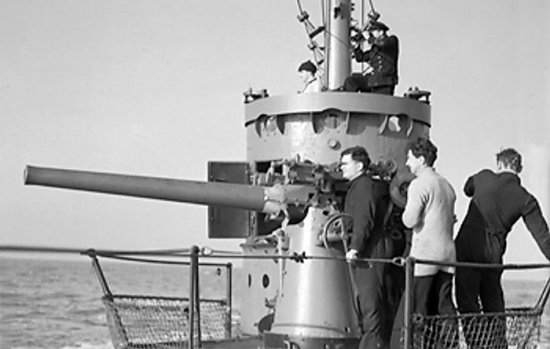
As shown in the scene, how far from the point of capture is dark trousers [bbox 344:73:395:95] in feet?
29.8

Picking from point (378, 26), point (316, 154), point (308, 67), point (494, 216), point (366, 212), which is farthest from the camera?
point (308, 67)

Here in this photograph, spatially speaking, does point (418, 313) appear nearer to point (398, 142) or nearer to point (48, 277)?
point (398, 142)

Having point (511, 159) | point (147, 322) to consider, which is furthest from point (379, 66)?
point (147, 322)

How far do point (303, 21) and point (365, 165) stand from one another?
A: 10.3ft

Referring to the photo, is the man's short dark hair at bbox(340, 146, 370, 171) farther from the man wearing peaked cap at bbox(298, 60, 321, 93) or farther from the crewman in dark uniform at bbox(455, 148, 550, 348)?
the man wearing peaked cap at bbox(298, 60, 321, 93)

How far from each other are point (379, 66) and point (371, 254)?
2515mm

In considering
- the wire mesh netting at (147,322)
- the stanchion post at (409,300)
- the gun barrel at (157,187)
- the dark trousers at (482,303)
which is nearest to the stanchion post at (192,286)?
the wire mesh netting at (147,322)

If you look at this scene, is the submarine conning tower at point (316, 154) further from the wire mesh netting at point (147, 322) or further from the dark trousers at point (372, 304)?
the wire mesh netting at point (147, 322)

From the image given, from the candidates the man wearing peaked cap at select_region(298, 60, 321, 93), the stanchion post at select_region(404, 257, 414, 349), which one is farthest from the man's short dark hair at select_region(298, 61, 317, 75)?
the stanchion post at select_region(404, 257, 414, 349)

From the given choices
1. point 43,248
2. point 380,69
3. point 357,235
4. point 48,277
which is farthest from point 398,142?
point 48,277

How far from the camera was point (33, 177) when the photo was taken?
7605mm

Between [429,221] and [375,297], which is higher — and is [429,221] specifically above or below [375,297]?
above

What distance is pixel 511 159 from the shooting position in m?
7.66

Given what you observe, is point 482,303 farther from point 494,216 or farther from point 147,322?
point 147,322
